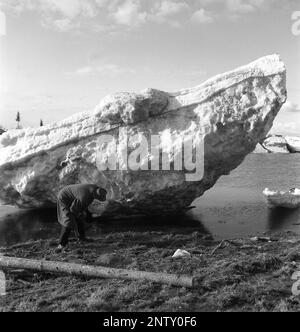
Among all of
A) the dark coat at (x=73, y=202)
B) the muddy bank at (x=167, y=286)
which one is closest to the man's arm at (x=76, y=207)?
the dark coat at (x=73, y=202)

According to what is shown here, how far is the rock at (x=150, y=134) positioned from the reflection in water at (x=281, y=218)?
8.98 ft

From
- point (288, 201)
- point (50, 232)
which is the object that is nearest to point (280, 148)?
point (288, 201)

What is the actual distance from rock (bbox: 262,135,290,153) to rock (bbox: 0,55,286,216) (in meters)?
84.7

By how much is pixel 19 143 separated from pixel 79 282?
9.36 meters

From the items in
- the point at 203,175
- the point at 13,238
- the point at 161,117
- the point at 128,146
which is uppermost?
the point at 161,117

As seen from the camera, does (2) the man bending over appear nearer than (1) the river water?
Yes

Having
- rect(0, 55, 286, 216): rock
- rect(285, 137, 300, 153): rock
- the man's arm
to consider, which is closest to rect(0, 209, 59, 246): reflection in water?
rect(0, 55, 286, 216): rock

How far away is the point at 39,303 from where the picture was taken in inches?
264

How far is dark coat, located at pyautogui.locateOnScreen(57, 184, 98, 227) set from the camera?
427 inches

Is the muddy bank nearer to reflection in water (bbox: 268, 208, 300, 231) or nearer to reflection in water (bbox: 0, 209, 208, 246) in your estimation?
reflection in water (bbox: 0, 209, 208, 246)

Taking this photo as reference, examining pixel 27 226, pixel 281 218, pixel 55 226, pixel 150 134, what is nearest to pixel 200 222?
pixel 281 218

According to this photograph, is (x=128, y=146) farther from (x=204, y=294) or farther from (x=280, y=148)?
(x=280, y=148)

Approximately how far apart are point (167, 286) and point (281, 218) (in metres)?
9.58

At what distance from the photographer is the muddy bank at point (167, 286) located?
6562 millimetres
